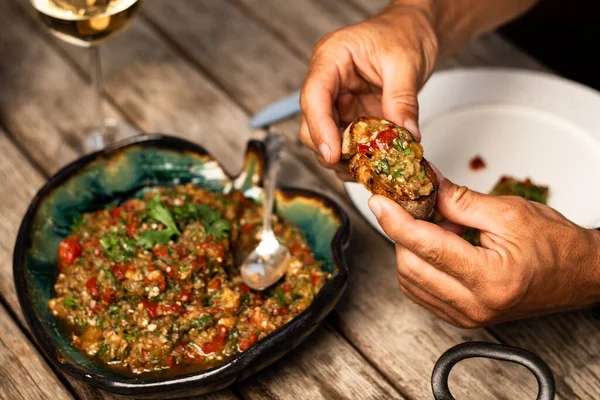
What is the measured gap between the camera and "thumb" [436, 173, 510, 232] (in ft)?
5.78

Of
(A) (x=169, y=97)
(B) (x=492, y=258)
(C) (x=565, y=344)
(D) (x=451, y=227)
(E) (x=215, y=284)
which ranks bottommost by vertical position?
(C) (x=565, y=344)

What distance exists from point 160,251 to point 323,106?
22.9 inches

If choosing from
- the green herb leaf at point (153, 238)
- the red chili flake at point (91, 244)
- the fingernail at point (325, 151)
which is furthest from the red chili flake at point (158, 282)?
the fingernail at point (325, 151)

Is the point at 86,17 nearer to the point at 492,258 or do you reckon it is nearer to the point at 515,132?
the point at 492,258

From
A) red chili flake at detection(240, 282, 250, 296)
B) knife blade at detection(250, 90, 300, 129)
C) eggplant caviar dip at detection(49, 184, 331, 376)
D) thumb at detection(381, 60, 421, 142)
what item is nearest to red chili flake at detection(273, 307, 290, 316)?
eggplant caviar dip at detection(49, 184, 331, 376)

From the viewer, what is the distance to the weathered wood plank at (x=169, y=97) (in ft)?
8.70

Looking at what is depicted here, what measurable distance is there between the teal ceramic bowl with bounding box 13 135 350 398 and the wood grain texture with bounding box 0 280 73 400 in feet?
0.52

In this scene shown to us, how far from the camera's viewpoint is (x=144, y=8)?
312cm

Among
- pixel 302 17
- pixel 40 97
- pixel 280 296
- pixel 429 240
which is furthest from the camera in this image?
pixel 302 17

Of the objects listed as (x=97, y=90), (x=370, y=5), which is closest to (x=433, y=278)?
(x=97, y=90)

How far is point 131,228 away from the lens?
2033 millimetres

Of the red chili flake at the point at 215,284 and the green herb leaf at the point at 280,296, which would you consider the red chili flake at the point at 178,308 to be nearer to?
the red chili flake at the point at 215,284

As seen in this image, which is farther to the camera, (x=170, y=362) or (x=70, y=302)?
(x=70, y=302)

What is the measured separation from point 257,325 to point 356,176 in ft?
1.48
